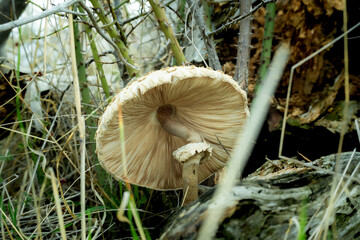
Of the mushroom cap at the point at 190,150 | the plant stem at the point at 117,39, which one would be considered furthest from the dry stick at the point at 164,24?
the mushroom cap at the point at 190,150

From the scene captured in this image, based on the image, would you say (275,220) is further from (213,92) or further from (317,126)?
(317,126)

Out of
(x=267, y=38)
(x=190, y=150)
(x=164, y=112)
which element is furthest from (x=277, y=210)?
(x=267, y=38)

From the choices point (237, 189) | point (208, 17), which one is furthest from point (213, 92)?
point (208, 17)

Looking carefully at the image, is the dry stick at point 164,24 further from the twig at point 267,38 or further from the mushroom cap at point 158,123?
the twig at point 267,38

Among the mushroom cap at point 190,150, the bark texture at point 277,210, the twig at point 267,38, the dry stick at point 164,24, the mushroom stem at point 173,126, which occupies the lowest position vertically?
the bark texture at point 277,210

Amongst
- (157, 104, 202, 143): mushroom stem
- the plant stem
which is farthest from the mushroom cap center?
the plant stem

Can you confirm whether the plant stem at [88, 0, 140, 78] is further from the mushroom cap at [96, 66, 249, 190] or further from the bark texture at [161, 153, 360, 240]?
the bark texture at [161, 153, 360, 240]
